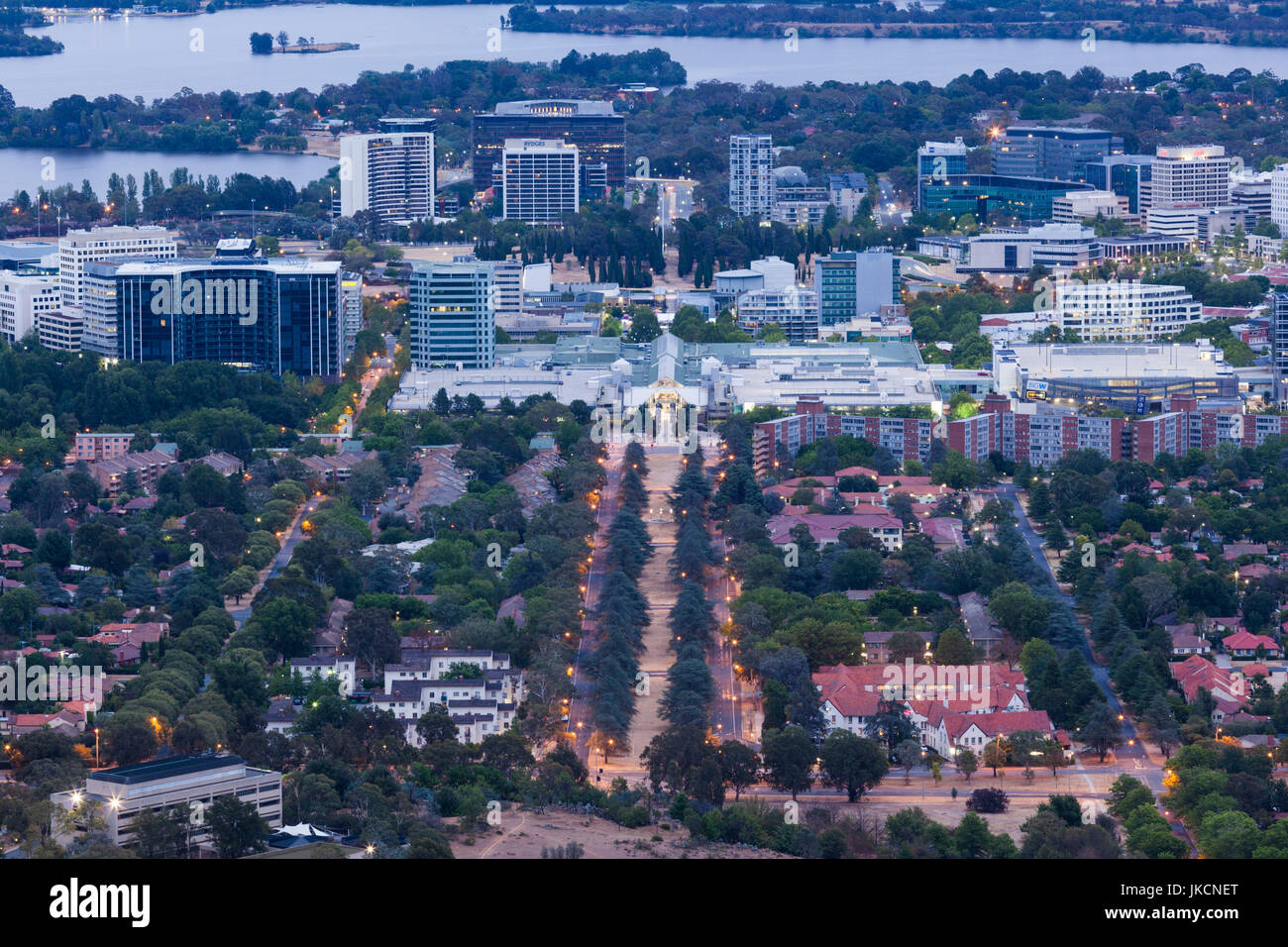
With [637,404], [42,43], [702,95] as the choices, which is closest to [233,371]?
[637,404]

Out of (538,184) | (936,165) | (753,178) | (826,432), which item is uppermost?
(936,165)

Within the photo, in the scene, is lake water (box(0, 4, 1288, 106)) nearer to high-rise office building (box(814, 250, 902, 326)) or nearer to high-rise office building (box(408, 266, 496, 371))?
high-rise office building (box(814, 250, 902, 326))

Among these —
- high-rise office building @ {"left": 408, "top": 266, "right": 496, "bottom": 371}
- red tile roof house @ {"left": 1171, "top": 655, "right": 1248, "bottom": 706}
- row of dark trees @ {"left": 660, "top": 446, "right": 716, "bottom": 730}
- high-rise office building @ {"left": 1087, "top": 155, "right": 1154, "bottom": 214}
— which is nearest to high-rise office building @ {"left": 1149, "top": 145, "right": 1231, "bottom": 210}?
high-rise office building @ {"left": 1087, "top": 155, "right": 1154, "bottom": 214}

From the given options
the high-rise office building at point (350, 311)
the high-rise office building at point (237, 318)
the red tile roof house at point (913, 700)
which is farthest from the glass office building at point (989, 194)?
the red tile roof house at point (913, 700)

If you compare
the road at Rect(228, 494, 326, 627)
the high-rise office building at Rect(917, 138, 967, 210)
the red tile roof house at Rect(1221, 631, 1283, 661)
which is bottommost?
the red tile roof house at Rect(1221, 631, 1283, 661)

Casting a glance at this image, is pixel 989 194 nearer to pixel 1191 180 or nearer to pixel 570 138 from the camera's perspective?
pixel 1191 180

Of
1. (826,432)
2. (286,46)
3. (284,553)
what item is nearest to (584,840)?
(284,553)
